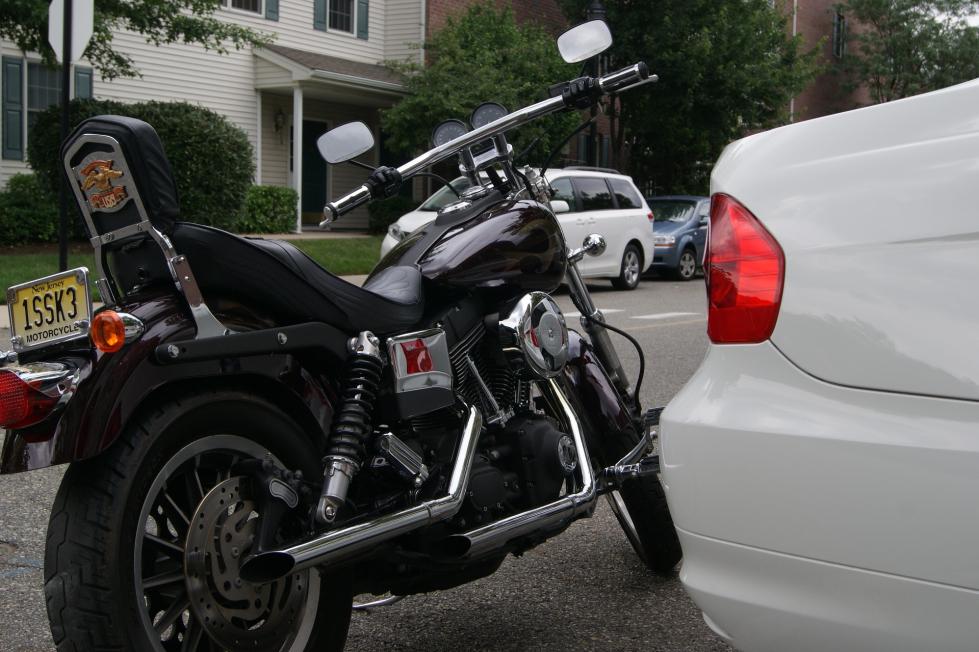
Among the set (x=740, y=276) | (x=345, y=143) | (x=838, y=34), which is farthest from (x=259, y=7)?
(x=838, y=34)

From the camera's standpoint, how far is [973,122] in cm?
219

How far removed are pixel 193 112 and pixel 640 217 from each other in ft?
23.9

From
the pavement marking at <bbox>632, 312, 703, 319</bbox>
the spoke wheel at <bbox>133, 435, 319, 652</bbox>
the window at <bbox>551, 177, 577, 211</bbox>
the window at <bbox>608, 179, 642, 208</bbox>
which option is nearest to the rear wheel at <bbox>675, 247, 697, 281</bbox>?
the window at <bbox>608, 179, 642, 208</bbox>

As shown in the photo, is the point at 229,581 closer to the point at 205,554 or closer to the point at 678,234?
the point at 205,554

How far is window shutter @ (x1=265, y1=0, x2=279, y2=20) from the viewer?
23.0m

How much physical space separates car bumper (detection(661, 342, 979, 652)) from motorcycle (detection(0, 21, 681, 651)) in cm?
77

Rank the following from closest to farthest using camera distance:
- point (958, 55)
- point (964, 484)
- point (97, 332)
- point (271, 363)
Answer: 1. point (964, 484)
2. point (97, 332)
3. point (271, 363)
4. point (958, 55)

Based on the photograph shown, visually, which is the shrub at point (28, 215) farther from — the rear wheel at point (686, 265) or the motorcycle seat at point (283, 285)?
the motorcycle seat at point (283, 285)

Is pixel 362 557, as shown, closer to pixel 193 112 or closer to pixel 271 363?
pixel 271 363

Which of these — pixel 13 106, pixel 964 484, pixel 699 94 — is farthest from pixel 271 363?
pixel 699 94

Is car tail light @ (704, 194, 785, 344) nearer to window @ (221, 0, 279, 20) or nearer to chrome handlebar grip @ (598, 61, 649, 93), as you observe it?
chrome handlebar grip @ (598, 61, 649, 93)

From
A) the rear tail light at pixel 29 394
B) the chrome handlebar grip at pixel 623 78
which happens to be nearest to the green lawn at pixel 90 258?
the chrome handlebar grip at pixel 623 78

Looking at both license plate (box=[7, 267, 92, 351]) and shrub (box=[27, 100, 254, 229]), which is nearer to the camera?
license plate (box=[7, 267, 92, 351])

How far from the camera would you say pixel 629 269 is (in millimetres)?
18547
